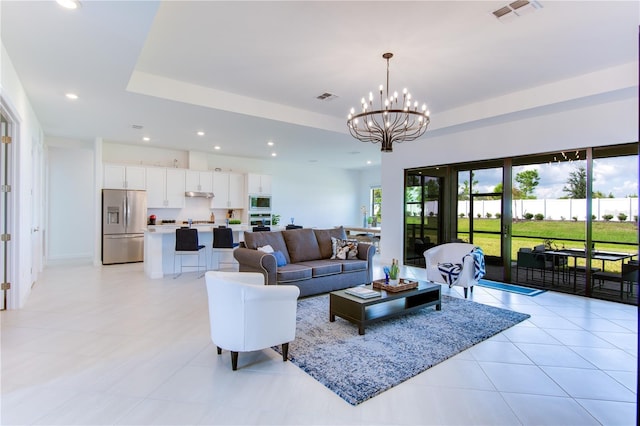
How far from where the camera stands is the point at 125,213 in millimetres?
7434

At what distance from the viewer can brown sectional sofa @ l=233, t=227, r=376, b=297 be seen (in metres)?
4.36

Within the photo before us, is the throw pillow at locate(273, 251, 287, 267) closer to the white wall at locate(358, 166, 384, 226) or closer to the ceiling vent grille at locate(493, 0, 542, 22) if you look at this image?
the ceiling vent grille at locate(493, 0, 542, 22)

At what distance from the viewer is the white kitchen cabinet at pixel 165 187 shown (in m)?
7.86

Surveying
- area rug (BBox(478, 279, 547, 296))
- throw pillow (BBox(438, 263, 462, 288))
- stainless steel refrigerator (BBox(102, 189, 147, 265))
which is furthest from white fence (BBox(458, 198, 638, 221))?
stainless steel refrigerator (BBox(102, 189, 147, 265))

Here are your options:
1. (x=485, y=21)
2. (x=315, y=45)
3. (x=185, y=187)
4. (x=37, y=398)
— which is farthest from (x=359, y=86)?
(x=185, y=187)

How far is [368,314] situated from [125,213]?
6294 mm

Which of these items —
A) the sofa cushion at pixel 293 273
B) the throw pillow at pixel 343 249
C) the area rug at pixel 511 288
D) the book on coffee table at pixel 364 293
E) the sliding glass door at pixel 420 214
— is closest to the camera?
the book on coffee table at pixel 364 293

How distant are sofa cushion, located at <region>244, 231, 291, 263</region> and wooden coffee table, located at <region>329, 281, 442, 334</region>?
4.92 feet

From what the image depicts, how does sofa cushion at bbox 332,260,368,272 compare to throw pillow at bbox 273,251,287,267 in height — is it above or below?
below

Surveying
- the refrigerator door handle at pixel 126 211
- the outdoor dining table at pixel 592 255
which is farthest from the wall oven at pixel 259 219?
the outdoor dining table at pixel 592 255

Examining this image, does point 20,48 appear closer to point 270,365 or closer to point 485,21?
point 270,365

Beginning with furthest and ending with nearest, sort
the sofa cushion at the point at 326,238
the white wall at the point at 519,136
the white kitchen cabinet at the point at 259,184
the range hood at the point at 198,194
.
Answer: the white kitchen cabinet at the point at 259,184 < the range hood at the point at 198,194 < the sofa cushion at the point at 326,238 < the white wall at the point at 519,136

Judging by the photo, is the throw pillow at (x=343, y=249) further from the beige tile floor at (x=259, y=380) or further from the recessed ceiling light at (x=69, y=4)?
the recessed ceiling light at (x=69, y=4)

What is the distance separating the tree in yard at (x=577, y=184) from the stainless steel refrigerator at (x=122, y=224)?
8274 millimetres
